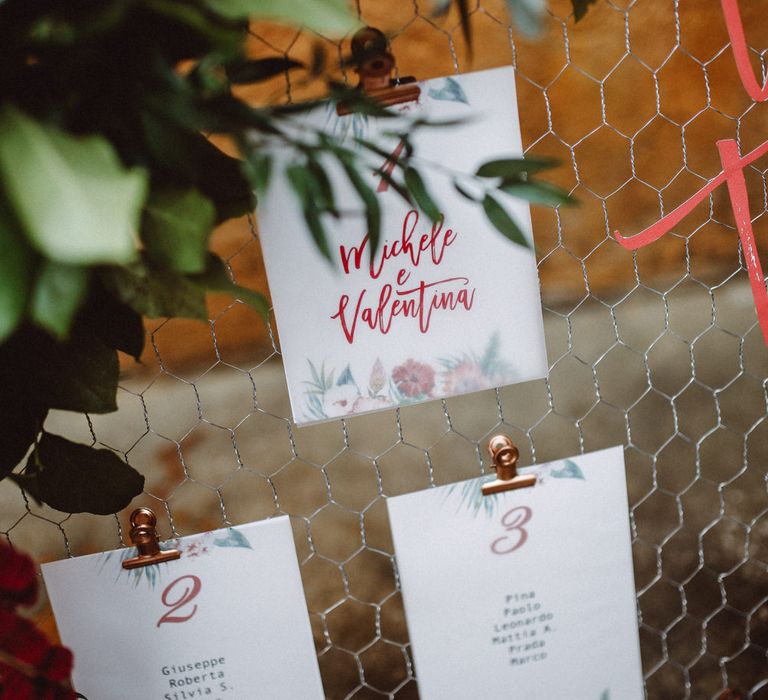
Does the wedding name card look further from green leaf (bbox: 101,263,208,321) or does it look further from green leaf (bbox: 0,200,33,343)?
green leaf (bbox: 0,200,33,343)

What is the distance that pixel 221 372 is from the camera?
1.83 feet

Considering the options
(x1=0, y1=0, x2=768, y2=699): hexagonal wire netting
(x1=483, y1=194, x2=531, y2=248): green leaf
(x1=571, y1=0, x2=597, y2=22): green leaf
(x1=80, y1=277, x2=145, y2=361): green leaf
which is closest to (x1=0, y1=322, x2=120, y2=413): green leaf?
(x1=80, y1=277, x2=145, y2=361): green leaf

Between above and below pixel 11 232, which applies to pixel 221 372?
below

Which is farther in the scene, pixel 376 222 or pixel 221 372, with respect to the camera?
pixel 221 372

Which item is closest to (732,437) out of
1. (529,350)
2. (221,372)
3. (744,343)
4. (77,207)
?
Result: (744,343)

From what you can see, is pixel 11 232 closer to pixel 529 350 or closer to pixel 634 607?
pixel 529 350

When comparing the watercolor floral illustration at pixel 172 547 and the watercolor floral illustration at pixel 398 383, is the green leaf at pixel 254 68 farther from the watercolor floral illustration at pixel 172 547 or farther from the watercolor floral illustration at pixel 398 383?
the watercolor floral illustration at pixel 172 547

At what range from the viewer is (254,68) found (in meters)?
0.37

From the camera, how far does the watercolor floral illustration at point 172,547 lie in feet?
1.77

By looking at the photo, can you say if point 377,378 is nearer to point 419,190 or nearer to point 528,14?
point 419,190

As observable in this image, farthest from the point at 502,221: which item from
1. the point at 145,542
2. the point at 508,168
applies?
the point at 145,542

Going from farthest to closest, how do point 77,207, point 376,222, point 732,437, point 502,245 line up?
1. point 732,437
2. point 502,245
3. point 376,222
4. point 77,207

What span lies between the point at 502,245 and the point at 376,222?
6.5 inches

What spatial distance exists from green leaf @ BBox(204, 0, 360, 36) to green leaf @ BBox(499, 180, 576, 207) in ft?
0.50
